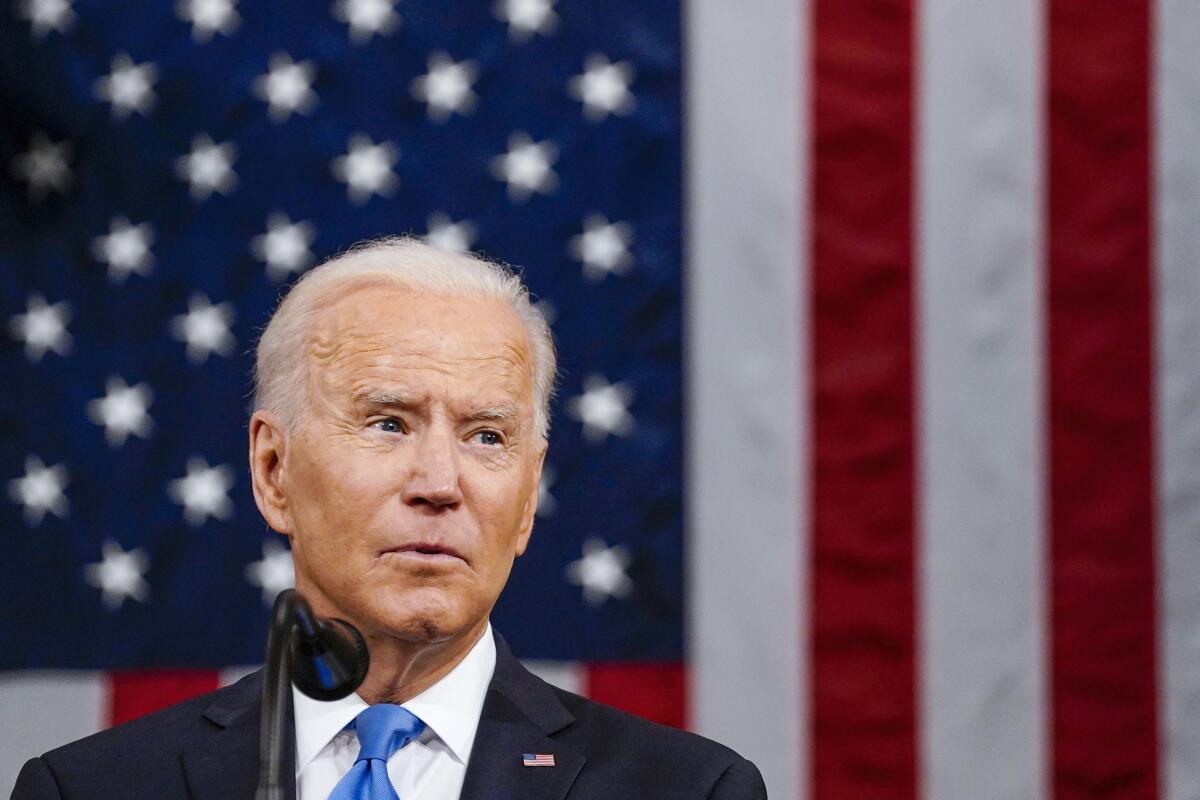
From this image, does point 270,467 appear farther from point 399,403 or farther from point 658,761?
point 658,761

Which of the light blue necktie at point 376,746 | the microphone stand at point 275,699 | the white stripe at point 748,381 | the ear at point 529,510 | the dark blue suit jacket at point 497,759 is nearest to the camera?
the microphone stand at point 275,699

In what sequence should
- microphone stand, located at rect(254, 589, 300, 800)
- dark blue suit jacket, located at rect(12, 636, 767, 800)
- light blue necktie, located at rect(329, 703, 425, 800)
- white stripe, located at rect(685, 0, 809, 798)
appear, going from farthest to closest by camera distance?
white stripe, located at rect(685, 0, 809, 798)
dark blue suit jacket, located at rect(12, 636, 767, 800)
light blue necktie, located at rect(329, 703, 425, 800)
microphone stand, located at rect(254, 589, 300, 800)

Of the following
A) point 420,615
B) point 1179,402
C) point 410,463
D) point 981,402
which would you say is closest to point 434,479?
point 410,463

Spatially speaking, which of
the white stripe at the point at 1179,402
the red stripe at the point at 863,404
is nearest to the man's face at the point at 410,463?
the red stripe at the point at 863,404

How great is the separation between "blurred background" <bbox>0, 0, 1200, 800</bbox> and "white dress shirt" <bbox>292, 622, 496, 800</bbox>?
50.0 inches

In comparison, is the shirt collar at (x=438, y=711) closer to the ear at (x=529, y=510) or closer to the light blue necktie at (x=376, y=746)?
the light blue necktie at (x=376, y=746)

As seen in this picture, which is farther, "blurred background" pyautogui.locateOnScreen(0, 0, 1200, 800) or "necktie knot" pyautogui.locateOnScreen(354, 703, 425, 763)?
"blurred background" pyautogui.locateOnScreen(0, 0, 1200, 800)

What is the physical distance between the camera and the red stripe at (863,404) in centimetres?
322

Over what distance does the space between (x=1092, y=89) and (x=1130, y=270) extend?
41cm

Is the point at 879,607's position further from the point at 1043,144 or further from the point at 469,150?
the point at 469,150

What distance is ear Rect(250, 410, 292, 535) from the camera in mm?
2059

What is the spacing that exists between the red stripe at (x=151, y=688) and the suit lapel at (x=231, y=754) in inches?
47.3

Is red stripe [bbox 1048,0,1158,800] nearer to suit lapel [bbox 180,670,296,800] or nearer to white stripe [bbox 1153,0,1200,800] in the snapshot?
white stripe [bbox 1153,0,1200,800]

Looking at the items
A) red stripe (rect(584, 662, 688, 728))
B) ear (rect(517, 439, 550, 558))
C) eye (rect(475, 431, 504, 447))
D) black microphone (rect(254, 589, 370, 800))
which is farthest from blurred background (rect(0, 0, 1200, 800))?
black microphone (rect(254, 589, 370, 800))
